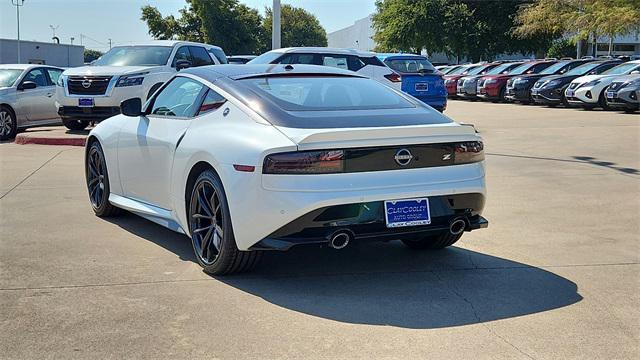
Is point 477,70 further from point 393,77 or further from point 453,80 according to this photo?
point 393,77

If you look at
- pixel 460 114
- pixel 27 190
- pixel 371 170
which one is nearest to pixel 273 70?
pixel 371 170

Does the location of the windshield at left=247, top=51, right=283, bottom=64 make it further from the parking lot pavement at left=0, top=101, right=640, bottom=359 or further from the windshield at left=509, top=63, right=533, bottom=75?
the windshield at left=509, top=63, right=533, bottom=75

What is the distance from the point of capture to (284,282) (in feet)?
16.7

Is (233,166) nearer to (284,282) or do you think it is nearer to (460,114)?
(284,282)

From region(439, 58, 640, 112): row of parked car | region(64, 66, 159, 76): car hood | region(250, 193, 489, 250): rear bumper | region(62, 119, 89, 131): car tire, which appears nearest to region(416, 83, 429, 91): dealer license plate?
region(64, 66, 159, 76): car hood

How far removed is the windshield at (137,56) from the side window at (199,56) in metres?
0.62

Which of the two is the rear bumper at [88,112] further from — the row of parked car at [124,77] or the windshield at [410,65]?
the windshield at [410,65]

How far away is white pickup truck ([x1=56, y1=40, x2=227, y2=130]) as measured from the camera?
45.6ft

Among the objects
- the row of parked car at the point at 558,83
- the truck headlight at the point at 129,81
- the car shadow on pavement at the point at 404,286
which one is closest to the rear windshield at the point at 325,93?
the car shadow on pavement at the point at 404,286

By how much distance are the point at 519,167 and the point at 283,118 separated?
6.50 m

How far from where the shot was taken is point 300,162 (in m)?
4.57

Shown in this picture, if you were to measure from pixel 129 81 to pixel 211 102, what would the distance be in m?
9.04

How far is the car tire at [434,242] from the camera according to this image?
5.79 m

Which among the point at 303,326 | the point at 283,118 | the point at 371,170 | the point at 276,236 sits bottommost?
the point at 303,326
